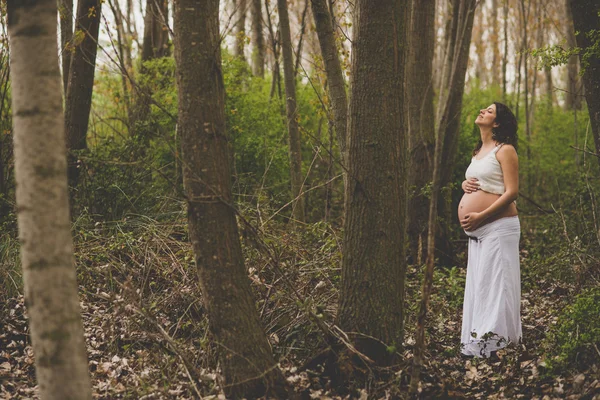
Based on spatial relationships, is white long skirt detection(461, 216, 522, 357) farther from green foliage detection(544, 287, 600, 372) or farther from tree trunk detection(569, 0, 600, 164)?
tree trunk detection(569, 0, 600, 164)

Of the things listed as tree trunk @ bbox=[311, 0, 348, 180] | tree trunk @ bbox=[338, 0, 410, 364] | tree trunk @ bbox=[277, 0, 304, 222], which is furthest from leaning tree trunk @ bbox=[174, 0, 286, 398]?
tree trunk @ bbox=[277, 0, 304, 222]

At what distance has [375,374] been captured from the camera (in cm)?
415

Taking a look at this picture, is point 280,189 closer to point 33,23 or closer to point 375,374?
point 375,374

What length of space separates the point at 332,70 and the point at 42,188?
396 centimetres

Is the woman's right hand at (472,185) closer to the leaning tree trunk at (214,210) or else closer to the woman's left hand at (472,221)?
the woman's left hand at (472,221)

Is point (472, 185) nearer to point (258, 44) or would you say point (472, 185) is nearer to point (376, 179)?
point (376, 179)

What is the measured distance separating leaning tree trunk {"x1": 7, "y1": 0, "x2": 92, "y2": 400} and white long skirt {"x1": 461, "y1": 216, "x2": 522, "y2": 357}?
3367mm

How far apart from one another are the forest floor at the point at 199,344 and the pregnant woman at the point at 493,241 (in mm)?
199

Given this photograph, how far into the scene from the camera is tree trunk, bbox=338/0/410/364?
13.3 ft

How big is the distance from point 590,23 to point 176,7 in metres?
3.54

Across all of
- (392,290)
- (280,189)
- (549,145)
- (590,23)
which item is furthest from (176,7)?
(549,145)

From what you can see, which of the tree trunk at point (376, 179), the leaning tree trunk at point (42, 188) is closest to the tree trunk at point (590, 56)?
the tree trunk at point (376, 179)

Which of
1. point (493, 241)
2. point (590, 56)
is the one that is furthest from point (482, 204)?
point (590, 56)

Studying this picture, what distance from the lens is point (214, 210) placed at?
3.67m
